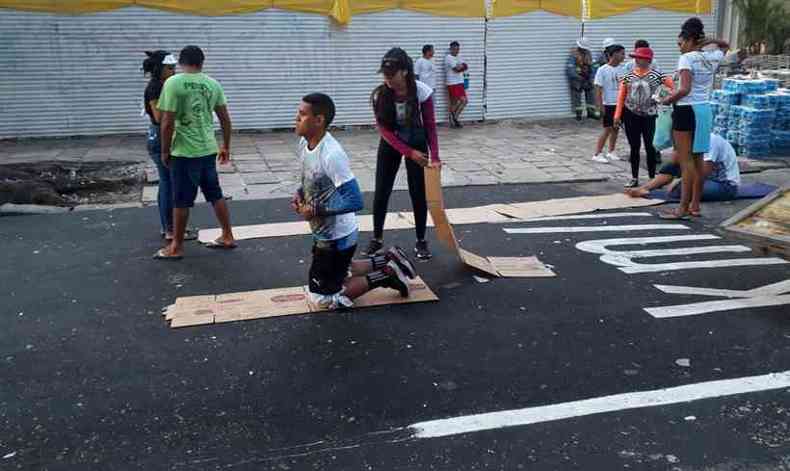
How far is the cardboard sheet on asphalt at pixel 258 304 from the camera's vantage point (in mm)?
4816

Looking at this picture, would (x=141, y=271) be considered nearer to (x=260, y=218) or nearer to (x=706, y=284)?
(x=260, y=218)

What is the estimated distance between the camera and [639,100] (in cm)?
866

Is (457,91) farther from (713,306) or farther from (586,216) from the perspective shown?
(713,306)

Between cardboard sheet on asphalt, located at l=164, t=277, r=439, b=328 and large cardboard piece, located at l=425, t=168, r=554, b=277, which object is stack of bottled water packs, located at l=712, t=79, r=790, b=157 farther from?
cardboard sheet on asphalt, located at l=164, t=277, r=439, b=328

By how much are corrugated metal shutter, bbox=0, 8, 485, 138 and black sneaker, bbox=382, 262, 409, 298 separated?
32.4ft

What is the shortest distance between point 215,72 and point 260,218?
703cm

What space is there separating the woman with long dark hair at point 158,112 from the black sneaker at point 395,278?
8.08ft

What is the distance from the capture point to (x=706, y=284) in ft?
18.0

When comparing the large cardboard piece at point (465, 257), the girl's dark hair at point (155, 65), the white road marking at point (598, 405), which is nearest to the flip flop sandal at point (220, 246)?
the girl's dark hair at point (155, 65)

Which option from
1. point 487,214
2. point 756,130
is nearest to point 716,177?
point 487,214

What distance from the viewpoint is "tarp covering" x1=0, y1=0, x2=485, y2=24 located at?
41.8 feet

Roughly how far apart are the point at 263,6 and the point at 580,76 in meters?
7.08

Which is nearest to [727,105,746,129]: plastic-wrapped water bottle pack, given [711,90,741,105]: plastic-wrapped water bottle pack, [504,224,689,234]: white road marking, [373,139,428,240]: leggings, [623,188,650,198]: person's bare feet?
[711,90,741,105]: plastic-wrapped water bottle pack

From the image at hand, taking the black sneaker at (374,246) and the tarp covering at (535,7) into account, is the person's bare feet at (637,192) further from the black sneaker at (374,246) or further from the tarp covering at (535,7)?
the tarp covering at (535,7)
